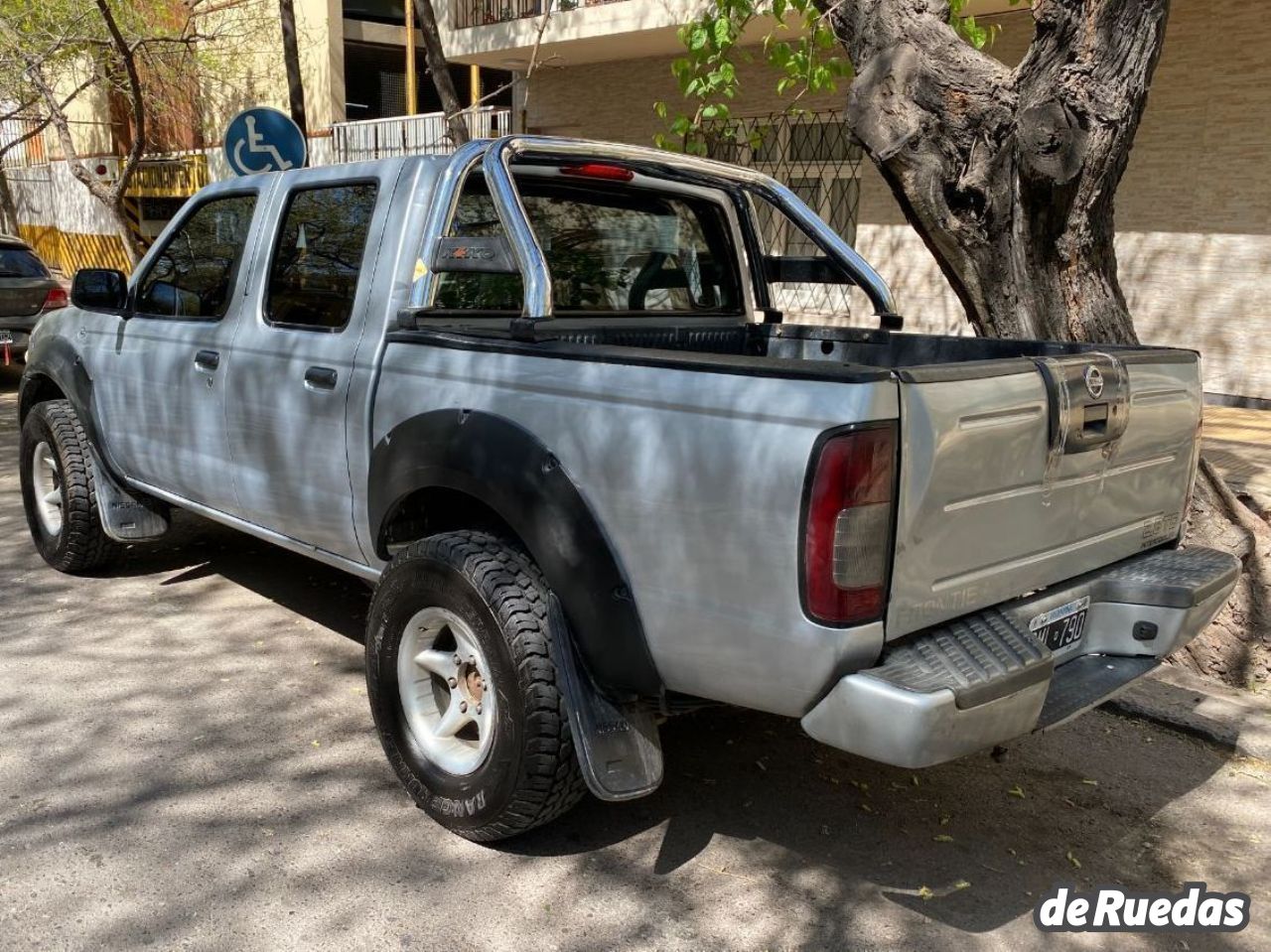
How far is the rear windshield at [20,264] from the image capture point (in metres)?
11.0

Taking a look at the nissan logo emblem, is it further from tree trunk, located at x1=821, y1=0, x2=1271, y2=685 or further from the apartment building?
the apartment building

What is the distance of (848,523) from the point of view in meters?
2.43

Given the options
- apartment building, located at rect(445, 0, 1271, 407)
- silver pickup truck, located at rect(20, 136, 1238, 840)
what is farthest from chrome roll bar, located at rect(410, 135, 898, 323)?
apartment building, located at rect(445, 0, 1271, 407)

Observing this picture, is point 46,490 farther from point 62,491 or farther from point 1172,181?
point 1172,181

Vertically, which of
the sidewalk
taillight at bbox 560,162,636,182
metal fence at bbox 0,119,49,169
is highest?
metal fence at bbox 0,119,49,169

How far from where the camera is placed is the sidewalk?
22.1 ft

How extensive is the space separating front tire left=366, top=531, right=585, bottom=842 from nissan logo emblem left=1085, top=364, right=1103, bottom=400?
1524 millimetres

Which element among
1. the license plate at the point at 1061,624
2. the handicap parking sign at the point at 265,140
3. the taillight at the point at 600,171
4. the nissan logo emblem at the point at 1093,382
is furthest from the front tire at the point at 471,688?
the handicap parking sign at the point at 265,140

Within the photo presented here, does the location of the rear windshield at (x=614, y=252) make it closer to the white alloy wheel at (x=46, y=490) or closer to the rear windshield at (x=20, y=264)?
the white alloy wheel at (x=46, y=490)

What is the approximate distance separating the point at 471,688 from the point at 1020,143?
308 cm

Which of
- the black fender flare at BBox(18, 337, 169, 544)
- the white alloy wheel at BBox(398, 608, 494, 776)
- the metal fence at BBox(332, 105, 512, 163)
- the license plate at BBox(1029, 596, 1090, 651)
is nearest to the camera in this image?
the license plate at BBox(1029, 596, 1090, 651)

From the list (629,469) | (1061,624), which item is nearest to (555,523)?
(629,469)

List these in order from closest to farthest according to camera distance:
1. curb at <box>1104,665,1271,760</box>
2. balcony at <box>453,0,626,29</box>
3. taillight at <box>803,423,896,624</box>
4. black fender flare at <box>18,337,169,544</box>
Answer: taillight at <box>803,423,896,624</box>, curb at <box>1104,665,1271,760</box>, black fender flare at <box>18,337,169,544</box>, balcony at <box>453,0,626,29</box>

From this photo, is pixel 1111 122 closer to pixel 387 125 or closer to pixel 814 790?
pixel 814 790
